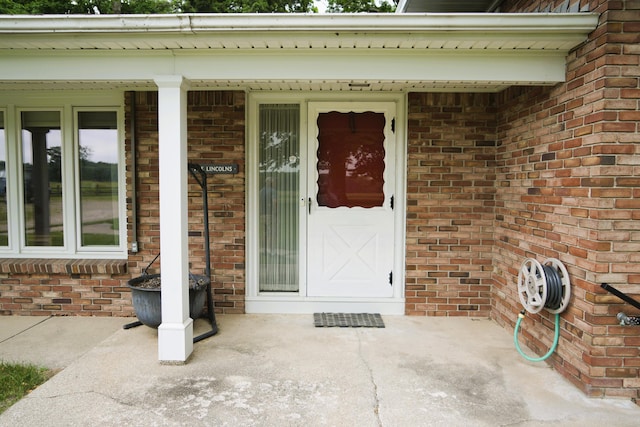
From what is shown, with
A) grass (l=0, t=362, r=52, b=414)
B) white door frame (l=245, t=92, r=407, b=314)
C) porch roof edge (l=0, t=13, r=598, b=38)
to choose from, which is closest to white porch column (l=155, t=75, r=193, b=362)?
porch roof edge (l=0, t=13, r=598, b=38)

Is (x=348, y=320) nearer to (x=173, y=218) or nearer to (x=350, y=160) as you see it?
(x=350, y=160)

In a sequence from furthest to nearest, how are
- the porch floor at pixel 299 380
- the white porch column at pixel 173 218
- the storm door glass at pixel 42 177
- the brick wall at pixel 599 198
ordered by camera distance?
the storm door glass at pixel 42 177, the white porch column at pixel 173 218, the brick wall at pixel 599 198, the porch floor at pixel 299 380

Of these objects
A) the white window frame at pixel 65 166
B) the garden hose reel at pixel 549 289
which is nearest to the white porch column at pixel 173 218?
the white window frame at pixel 65 166

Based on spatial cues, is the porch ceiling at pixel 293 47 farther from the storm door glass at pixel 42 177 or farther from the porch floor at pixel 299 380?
the porch floor at pixel 299 380

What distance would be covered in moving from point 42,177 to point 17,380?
228 centimetres

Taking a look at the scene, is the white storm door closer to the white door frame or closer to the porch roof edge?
the white door frame

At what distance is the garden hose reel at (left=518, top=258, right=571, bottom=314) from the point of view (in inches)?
115

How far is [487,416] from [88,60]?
3664mm

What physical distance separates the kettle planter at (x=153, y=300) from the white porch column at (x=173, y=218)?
0.29 m

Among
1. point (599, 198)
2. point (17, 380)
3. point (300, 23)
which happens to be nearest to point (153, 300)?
point (17, 380)

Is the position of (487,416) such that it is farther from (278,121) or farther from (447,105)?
(278,121)

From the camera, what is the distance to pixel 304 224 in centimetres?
432

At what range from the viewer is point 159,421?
241cm

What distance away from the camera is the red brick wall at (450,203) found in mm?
4156
